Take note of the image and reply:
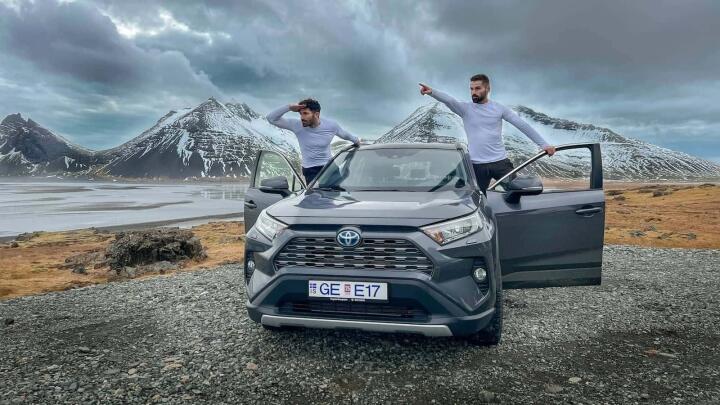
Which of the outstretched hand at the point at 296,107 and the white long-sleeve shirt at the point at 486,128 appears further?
the outstretched hand at the point at 296,107

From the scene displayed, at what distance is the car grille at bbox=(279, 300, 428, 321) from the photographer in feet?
10.8

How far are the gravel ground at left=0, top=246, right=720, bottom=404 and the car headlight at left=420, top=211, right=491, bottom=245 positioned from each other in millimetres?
1055

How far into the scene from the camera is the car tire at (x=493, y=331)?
364 cm

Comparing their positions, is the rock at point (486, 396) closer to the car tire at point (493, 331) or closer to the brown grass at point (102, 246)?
the car tire at point (493, 331)

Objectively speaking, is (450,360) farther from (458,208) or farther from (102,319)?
(102,319)

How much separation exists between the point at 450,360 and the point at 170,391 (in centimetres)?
211

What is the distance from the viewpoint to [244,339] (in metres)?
4.24

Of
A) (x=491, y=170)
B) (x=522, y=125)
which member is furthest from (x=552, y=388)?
(x=522, y=125)

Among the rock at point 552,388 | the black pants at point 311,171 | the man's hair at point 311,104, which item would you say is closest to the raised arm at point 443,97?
the man's hair at point 311,104

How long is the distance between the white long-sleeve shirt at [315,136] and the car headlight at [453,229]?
325 centimetres

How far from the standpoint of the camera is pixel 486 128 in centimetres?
573

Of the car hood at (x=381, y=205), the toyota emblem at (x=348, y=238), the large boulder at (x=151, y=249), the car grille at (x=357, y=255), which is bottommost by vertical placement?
the large boulder at (x=151, y=249)

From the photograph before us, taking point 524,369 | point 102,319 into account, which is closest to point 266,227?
point 524,369

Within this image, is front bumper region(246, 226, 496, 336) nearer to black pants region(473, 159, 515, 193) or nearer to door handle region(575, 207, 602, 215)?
door handle region(575, 207, 602, 215)
